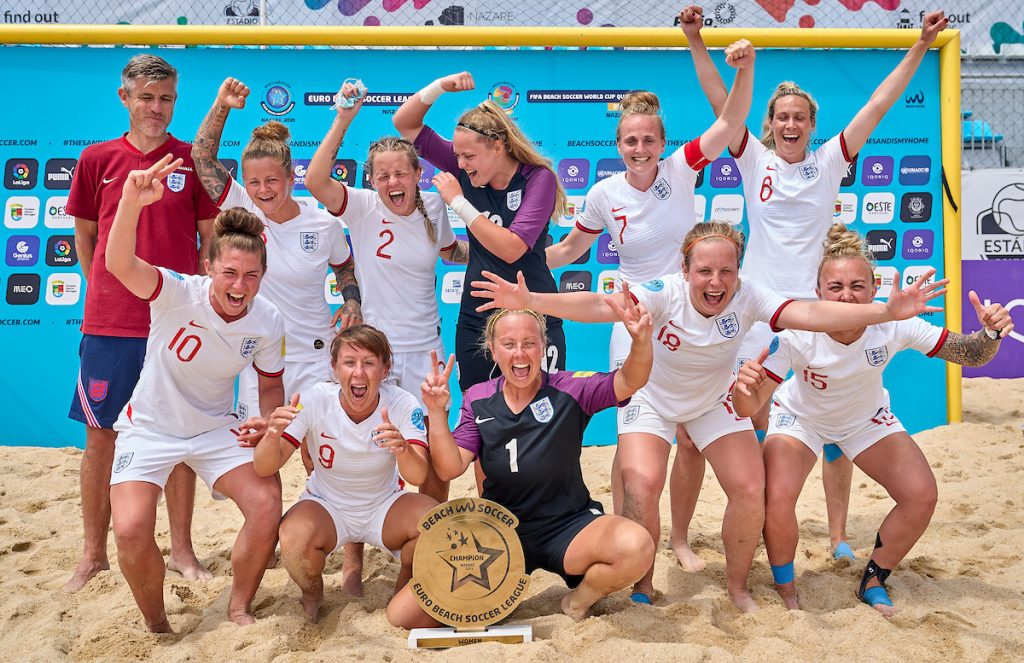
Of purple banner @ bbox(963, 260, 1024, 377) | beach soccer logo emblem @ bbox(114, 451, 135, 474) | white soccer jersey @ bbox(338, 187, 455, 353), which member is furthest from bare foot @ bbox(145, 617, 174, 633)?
purple banner @ bbox(963, 260, 1024, 377)

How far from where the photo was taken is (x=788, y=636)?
307 centimetres

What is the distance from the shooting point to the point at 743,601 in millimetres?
3371

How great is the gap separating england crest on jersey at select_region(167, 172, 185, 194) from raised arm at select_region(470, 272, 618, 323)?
1498 mm

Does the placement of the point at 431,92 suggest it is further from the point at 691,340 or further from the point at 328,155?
the point at 691,340

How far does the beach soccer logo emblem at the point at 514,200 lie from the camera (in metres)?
3.76

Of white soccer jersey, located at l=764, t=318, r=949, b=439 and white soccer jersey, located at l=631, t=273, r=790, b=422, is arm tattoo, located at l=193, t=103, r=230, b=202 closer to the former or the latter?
white soccer jersey, located at l=631, t=273, r=790, b=422

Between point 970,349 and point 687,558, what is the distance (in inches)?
56.5

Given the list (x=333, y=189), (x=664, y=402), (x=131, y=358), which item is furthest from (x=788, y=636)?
(x=131, y=358)

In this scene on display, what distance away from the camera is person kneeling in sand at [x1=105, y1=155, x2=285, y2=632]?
3.17 metres

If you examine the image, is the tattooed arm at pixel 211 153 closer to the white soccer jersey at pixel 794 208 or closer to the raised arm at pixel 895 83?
the white soccer jersey at pixel 794 208

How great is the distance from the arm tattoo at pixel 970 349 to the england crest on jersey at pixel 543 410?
5.17 ft

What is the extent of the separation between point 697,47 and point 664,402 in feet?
5.52

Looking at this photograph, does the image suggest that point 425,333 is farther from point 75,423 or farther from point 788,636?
point 75,423

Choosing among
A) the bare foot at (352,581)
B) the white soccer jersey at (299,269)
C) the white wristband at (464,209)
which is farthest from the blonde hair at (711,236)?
the bare foot at (352,581)
